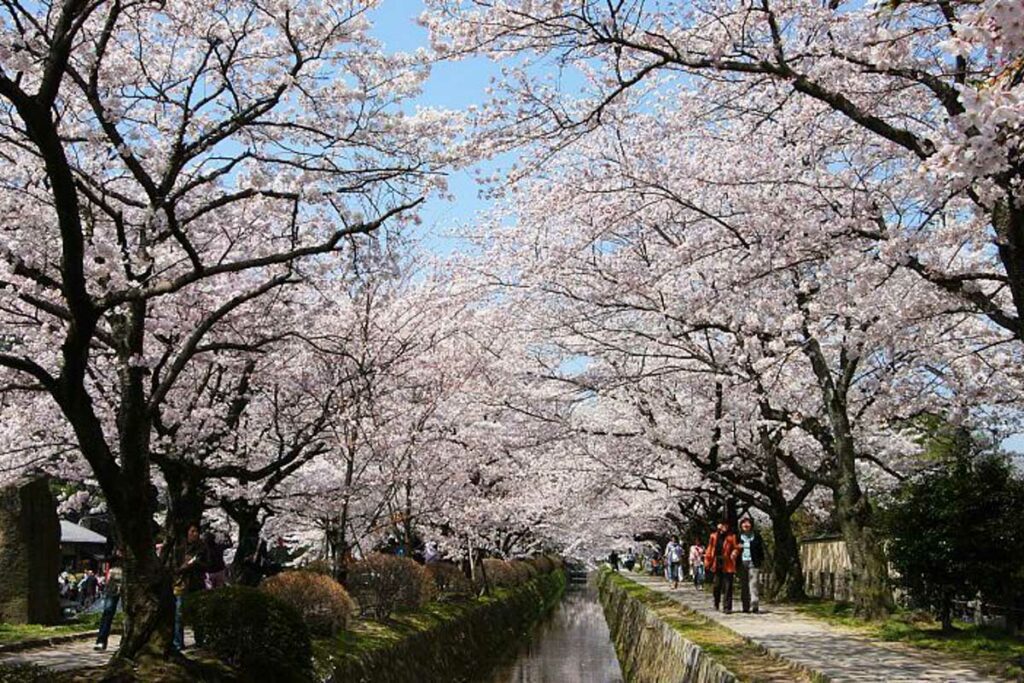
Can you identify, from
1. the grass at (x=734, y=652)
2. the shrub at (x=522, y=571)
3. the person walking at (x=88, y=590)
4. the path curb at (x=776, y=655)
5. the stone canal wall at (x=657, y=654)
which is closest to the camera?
the path curb at (x=776, y=655)

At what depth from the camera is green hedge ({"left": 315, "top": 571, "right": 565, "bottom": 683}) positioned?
1137 centimetres

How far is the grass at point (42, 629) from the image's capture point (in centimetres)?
1281

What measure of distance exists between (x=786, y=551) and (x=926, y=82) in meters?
15.0

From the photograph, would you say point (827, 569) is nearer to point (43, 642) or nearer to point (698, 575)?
point (698, 575)

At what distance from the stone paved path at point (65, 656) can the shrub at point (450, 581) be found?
945cm

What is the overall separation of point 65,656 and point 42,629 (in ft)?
11.1

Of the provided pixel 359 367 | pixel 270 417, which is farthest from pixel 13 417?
pixel 359 367

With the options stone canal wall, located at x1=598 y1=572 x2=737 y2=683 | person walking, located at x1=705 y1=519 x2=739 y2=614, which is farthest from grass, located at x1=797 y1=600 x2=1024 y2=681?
stone canal wall, located at x1=598 y1=572 x2=737 y2=683

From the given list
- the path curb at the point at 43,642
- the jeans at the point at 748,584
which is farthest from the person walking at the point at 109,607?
the jeans at the point at 748,584

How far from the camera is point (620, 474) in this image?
806 inches

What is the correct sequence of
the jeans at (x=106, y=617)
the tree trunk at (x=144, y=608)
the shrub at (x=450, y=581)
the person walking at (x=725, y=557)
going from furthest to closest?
the shrub at (x=450, y=581) < the person walking at (x=725, y=557) < the jeans at (x=106, y=617) < the tree trunk at (x=144, y=608)

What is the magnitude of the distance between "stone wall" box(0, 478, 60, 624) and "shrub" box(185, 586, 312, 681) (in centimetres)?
722

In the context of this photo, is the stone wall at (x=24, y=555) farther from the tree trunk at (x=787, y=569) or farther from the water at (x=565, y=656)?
the tree trunk at (x=787, y=569)

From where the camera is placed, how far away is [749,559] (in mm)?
16500
